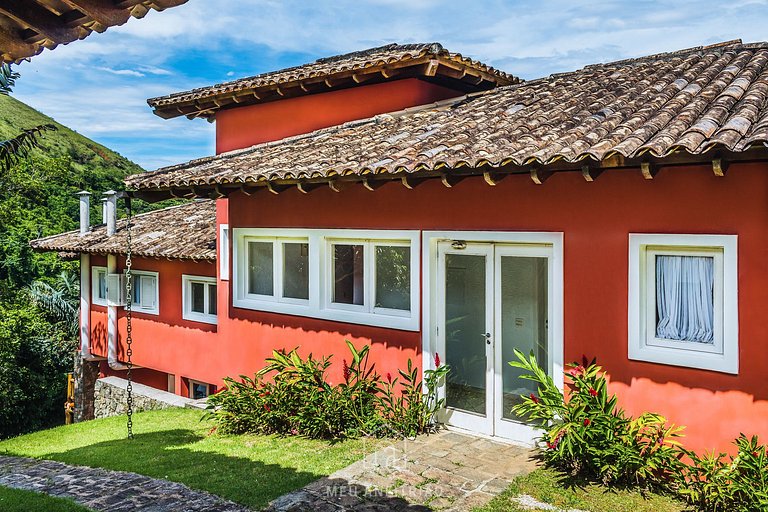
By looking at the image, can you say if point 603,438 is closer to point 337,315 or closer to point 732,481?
point 732,481

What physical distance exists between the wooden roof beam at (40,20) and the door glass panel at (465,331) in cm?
622

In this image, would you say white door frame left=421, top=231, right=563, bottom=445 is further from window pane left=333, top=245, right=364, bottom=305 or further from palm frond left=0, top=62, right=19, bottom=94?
palm frond left=0, top=62, right=19, bottom=94

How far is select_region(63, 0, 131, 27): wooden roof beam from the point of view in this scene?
3.34m

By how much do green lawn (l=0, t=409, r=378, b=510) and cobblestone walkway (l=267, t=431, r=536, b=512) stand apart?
0.36m

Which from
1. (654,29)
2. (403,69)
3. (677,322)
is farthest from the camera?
(654,29)

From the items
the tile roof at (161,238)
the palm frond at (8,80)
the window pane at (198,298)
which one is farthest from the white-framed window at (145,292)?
the palm frond at (8,80)

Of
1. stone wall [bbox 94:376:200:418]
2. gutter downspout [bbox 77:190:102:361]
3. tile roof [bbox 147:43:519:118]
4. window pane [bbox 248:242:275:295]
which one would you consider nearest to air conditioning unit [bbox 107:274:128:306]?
gutter downspout [bbox 77:190:102:361]

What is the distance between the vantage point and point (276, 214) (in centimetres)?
1115

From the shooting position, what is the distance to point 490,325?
8.61 meters

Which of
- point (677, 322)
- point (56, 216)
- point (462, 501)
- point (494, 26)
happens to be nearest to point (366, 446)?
point (462, 501)

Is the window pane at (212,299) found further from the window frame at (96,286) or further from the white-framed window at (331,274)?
the window frame at (96,286)

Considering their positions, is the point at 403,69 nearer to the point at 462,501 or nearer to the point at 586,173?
the point at 586,173

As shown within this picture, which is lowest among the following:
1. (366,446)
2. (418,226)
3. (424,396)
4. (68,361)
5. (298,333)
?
(68,361)

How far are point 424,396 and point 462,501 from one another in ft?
8.51
